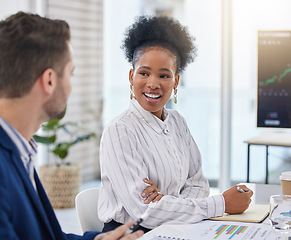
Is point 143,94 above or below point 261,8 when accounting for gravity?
below

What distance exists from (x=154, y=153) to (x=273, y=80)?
1816 mm

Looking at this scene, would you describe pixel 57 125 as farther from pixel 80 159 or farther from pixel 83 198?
pixel 83 198

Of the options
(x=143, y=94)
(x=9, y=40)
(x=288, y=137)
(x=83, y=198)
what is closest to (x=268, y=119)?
(x=288, y=137)

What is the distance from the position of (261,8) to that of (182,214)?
3128 mm

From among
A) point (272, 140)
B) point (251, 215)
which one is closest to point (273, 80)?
point (272, 140)

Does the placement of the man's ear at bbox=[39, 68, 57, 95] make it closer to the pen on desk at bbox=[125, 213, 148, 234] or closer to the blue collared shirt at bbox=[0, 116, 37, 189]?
the blue collared shirt at bbox=[0, 116, 37, 189]

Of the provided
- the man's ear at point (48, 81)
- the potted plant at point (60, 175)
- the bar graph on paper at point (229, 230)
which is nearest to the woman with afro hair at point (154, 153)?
the bar graph on paper at point (229, 230)

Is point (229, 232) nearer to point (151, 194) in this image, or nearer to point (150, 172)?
point (151, 194)

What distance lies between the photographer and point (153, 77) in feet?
6.73

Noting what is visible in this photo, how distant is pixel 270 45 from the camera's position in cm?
347

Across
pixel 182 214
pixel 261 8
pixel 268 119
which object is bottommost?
pixel 182 214

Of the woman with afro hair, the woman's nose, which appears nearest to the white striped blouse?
the woman with afro hair

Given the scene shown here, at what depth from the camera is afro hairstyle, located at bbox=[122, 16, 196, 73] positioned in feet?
6.90

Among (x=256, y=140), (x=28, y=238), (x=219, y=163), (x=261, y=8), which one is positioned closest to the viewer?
(x=28, y=238)
